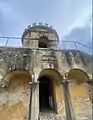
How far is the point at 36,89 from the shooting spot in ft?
36.2

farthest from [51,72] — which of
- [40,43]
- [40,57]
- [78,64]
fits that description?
[40,43]

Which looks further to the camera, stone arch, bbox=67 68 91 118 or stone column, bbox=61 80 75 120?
stone arch, bbox=67 68 91 118

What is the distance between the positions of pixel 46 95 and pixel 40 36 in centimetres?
752

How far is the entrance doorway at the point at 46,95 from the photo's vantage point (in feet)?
44.7

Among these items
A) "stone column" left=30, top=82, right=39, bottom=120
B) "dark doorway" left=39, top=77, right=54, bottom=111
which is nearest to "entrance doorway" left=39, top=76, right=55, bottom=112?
"dark doorway" left=39, top=77, right=54, bottom=111

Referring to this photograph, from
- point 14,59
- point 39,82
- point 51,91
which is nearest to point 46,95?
point 51,91

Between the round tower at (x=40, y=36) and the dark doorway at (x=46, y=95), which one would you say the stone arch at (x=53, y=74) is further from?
the round tower at (x=40, y=36)

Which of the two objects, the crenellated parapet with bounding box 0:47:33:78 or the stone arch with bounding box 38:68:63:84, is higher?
the crenellated parapet with bounding box 0:47:33:78

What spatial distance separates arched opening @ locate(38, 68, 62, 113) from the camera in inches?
484

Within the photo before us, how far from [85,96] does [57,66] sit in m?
3.77

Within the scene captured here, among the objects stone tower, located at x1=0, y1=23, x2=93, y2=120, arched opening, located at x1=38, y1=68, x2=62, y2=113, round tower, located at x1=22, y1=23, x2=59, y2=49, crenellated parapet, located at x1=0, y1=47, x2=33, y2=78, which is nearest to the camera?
stone tower, located at x1=0, y1=23, x2=93, y2=120

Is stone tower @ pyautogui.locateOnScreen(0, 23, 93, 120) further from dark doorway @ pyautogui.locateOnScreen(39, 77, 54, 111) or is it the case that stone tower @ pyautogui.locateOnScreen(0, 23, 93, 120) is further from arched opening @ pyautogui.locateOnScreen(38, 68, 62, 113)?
dark doorway @ pyautogui.locateOnScreen(39, 77, 54, 111)

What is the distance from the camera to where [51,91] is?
14008 mm

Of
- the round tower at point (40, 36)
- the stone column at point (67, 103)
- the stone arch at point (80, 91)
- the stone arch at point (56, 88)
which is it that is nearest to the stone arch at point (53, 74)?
the stone arch at point (56, 88)
